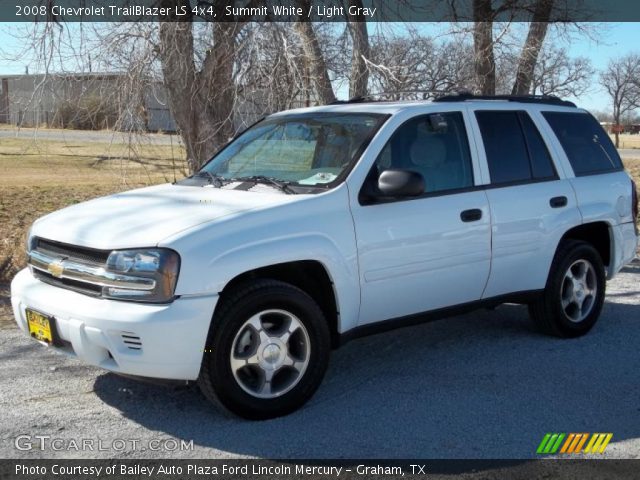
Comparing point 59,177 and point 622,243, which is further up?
point 622,243

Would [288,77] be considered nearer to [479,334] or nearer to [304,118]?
[304,118]

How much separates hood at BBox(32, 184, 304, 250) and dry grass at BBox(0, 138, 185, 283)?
340 cm

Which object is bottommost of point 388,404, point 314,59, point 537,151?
point 388,404

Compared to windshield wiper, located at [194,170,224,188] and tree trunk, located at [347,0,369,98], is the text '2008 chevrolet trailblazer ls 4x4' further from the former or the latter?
tree trunk, located at [347,0,369,98]

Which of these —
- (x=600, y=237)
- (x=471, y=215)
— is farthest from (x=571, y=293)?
(x=471, y=215)

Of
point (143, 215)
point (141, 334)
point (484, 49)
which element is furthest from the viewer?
point (484, 49)

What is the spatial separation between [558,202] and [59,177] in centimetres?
1751

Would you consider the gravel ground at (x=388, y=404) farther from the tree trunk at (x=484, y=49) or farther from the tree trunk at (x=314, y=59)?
the tree trunk at (x=484, y=49)

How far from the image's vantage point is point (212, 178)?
5.70 meters

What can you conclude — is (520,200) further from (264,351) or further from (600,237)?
(264,351)

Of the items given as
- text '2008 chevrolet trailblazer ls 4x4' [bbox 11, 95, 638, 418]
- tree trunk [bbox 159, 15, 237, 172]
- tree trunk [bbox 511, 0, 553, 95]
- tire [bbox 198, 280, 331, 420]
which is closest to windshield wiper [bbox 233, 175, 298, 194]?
text '2008 chevrolet trailblazer ls 4x4' [bbox 11, 95, 638, 418]

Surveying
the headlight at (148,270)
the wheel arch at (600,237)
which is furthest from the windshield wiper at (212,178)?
the wheel arch at (600,237)

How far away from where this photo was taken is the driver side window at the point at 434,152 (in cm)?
539

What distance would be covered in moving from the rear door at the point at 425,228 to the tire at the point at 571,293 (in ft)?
2.87
